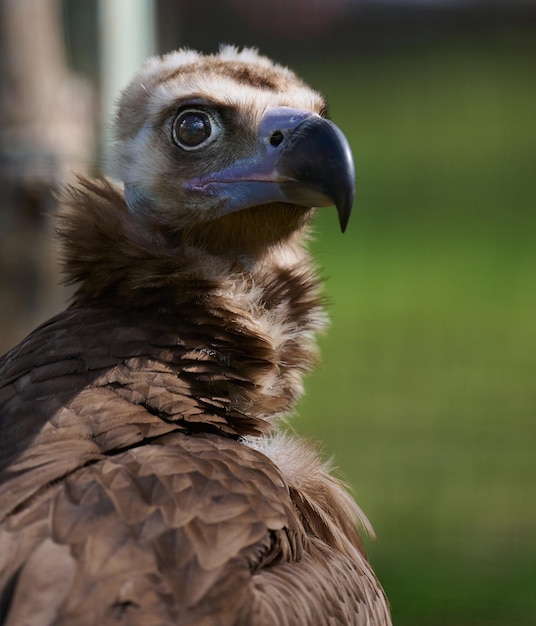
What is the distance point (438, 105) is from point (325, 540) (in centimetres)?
804

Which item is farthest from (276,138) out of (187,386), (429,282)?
(429,282)

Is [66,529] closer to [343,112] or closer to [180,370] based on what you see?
[180,370]

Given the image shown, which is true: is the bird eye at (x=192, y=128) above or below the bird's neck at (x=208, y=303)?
above

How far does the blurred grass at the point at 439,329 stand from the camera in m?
6.09

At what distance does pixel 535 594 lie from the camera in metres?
5.61

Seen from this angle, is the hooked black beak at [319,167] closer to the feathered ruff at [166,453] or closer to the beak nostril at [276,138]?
the beak nostril at [276,138]

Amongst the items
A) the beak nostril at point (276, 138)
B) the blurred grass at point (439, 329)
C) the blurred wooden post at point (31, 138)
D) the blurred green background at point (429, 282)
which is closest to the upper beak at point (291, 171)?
the beak nostril at point (276, 138)

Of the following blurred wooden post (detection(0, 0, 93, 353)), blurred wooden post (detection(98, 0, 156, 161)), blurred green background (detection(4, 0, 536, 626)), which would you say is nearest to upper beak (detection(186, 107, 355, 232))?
blurred wooden post (detection(0, 0, 93, 353))

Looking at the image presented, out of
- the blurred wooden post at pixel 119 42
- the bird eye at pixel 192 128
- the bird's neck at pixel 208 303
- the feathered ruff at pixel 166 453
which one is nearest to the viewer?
the feathered ruff at pixel 166 453

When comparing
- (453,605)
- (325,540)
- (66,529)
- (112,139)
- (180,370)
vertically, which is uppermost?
(112,139)

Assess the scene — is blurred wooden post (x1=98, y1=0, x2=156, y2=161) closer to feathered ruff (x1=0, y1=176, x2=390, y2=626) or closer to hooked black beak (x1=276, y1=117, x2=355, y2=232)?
feathered ruff (x1=0, y1=176, x2=390, y2=626)

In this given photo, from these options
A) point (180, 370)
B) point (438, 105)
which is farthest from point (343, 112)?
point (180, 370)

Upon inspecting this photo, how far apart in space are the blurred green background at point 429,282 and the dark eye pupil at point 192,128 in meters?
2.09

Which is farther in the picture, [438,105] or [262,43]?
[438,105]
